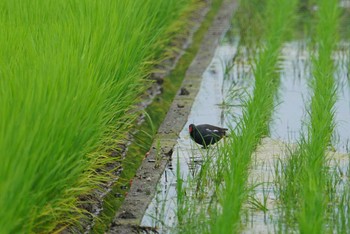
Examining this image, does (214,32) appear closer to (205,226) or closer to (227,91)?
(227,91)

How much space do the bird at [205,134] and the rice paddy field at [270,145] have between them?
0.05 m

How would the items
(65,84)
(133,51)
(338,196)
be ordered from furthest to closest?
(133,51)
(338,196)
(65,84)

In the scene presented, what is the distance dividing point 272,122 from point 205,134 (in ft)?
3.07

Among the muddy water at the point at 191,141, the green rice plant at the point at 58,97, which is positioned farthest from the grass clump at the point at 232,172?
the green rice plant at the point at 58,97

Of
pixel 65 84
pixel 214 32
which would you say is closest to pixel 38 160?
pixel 65 84

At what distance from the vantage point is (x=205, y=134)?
21.2 ft

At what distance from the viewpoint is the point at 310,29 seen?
33.9 feet

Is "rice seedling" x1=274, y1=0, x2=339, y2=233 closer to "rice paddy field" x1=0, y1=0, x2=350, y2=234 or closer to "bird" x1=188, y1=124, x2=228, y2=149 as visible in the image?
"rice paddy field" x1=0, y1=0, x2=350, y2=234

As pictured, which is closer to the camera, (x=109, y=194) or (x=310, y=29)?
(x=109, y=194)

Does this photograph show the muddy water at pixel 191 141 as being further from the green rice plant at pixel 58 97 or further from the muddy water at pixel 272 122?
the green rice plant at pixel 58 97

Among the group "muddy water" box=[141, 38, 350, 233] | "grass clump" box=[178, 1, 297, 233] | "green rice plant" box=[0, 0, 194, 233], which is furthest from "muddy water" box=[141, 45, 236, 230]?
"green rice plant" box=[0, 0, 194, 233]

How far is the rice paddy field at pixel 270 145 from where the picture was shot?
4879 millimetres

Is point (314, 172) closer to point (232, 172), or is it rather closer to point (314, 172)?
point (314, 172)

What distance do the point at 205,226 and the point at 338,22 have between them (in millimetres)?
6176
